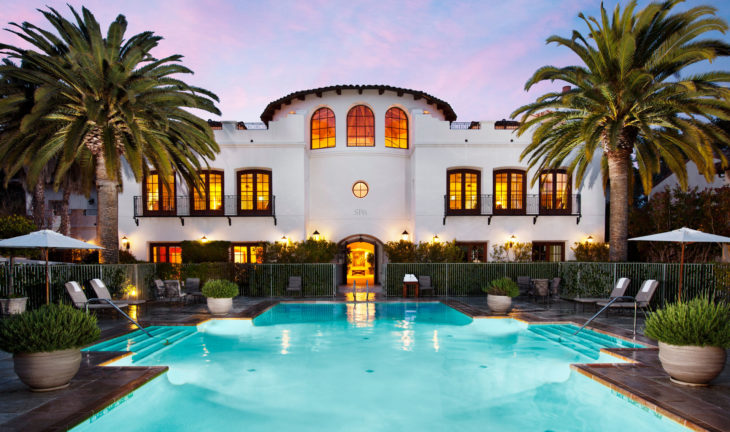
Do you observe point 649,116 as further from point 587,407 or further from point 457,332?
point 587,407

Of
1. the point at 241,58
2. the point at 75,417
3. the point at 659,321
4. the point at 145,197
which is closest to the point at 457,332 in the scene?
the point at 659,321

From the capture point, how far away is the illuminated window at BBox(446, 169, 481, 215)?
20656 mm

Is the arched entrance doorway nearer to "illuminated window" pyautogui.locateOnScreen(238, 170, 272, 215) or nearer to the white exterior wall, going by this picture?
the white exterior wall

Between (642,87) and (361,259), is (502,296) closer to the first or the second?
(642,87)

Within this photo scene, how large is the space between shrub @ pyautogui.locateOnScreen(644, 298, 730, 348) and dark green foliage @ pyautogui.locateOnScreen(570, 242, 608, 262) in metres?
14.9

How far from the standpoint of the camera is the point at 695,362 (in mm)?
5617

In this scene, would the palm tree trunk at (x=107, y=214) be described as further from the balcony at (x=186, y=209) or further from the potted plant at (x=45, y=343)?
the potted plant at (x=45, y=343)

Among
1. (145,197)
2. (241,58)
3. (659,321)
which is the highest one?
(241,58)

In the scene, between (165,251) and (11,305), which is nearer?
(11,305)

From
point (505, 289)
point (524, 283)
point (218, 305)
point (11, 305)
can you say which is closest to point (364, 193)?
point (524, 283)

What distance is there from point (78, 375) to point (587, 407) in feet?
25.1

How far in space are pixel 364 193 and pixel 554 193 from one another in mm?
9465

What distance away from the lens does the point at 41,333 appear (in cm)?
525

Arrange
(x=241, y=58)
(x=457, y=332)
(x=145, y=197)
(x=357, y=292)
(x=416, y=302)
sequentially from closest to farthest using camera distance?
(x=457, y=332)
(x=416, y=302)
(x=357, y=292)
(x=145, y=197)
(x=241, y=58)
